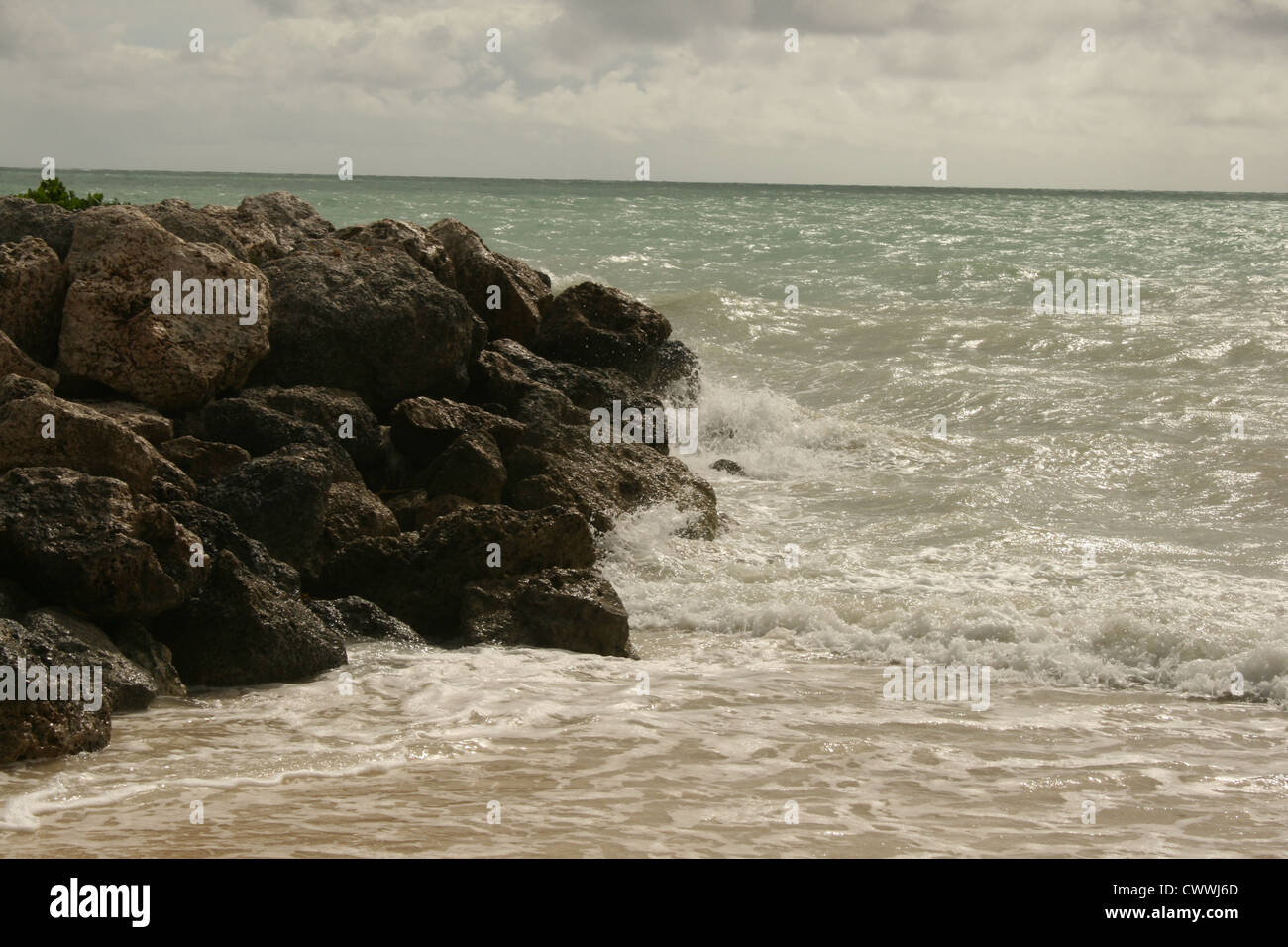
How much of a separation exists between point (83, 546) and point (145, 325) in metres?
2.49

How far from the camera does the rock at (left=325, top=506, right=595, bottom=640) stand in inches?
294

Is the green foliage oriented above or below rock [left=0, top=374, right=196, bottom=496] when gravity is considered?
above

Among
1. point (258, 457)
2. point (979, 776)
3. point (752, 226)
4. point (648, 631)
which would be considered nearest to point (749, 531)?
point (648, 631)

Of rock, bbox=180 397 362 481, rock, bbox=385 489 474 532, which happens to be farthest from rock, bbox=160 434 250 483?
rock, bbox=385 489 474 532

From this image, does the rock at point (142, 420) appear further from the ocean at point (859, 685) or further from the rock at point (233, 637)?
the ocean at point (859, 685)

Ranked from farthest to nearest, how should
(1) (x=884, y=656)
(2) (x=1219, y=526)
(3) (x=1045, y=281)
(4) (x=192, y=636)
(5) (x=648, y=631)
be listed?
Result: 1. (3) (x=1045, y=281)
2. (2) (x=1219, y=526)
3. (5) (x=648, y=631)
4. (1) (x=884, y=656)
5. (4) (x=192, y=636)

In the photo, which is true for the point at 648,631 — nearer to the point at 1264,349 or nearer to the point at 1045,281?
the point at 1264,349

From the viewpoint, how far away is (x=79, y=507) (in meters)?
6.11

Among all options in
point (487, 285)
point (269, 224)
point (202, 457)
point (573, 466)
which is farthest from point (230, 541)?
point (269, 224)

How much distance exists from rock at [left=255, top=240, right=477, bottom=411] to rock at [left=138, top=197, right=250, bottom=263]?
1.04 ft

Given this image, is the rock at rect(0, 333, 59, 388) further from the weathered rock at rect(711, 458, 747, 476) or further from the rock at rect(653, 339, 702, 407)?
the weathered rock at rect(711, 458, 747, 476)

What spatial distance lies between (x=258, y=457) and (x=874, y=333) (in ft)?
41.8

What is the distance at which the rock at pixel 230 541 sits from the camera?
665cm

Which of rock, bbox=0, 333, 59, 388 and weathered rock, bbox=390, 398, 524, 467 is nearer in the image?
rock, bbox=0, 333, 59, 388
